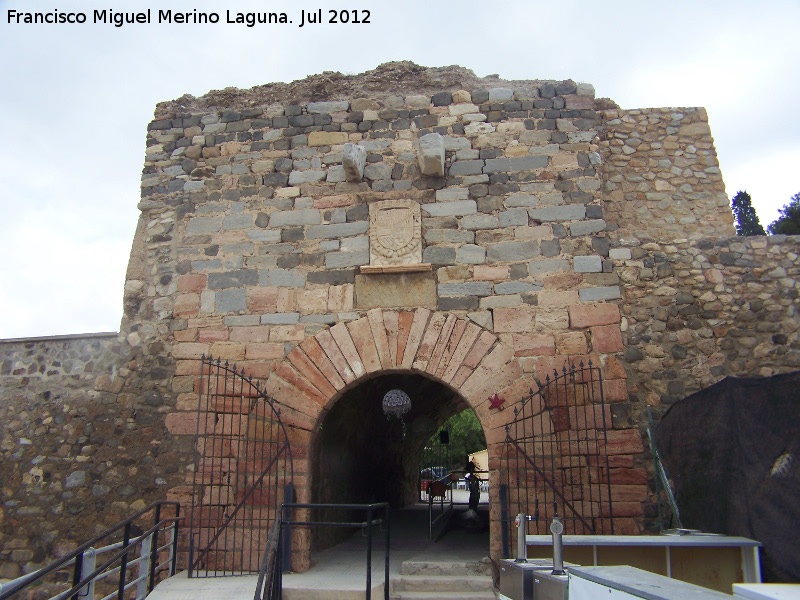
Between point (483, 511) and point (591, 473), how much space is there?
4.66m

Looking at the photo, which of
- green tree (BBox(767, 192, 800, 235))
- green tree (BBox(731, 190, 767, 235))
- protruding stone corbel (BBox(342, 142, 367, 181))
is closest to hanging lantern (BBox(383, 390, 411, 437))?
protruding stone corbel (BBox(342, 142, 367, 181))

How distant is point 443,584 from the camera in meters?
5.16

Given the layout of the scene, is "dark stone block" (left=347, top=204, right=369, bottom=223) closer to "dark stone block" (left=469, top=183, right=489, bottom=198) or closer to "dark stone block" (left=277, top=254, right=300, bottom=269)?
"dark stone block" (left=277, top=254, right=300, bottom=269)

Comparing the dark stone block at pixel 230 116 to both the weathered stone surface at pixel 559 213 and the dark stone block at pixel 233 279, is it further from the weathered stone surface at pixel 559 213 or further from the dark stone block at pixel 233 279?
the weathered stone surface at pixel 559 213

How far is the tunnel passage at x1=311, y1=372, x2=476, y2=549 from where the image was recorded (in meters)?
6.73

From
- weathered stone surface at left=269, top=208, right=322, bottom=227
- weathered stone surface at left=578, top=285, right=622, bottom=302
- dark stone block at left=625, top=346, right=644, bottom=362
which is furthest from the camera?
weathered stone surface at left=269, top=208, right=322, bottom=227

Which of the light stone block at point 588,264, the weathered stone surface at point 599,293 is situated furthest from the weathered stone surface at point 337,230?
the weathered stone surface at point 599,293

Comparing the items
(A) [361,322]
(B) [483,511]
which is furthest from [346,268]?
(B) [483,511]

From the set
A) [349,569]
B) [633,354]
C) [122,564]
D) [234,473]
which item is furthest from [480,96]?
[122,564]

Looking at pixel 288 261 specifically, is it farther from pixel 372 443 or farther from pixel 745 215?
pixel 745 215

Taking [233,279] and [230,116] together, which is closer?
[233,279]

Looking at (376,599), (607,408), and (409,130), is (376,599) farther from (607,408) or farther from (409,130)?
(409,130)

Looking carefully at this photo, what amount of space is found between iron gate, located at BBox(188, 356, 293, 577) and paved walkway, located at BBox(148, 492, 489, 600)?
0.99ft

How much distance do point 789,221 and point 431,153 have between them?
12.6 meters
